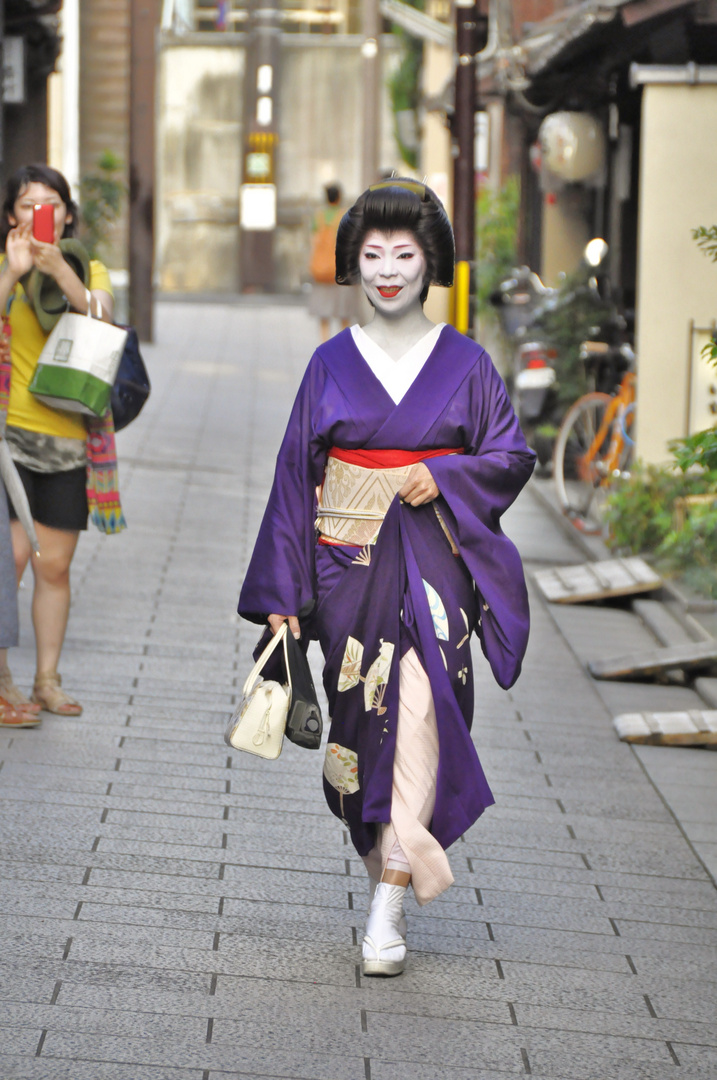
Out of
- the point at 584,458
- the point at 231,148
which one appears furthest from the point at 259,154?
the point at 584,458

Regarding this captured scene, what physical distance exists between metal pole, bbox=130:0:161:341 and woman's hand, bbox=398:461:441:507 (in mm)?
16664

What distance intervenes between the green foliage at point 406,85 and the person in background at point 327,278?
12.1 m

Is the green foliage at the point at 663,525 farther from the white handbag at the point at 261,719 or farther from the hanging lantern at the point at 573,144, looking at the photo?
the white handbag at the point at 261,719

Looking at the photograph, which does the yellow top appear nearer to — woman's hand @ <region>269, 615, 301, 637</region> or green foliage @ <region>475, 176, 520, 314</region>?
woman's hand @ <region>269, 615, 301, 637</region>

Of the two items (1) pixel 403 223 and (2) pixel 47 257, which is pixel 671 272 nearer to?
(2) pixel 47 257

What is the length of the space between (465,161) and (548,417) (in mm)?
2352

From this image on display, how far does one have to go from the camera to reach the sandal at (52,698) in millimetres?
5836

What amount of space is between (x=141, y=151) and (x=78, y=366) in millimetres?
15810

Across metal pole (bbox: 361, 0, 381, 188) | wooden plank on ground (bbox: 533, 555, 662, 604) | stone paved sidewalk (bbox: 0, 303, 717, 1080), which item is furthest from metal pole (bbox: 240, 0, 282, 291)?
stone paved sidewalk (bbox: 0, 303, 717, 1080)

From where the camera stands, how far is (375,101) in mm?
26188

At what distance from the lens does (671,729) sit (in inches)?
243

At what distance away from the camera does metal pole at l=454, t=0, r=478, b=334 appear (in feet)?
37.1

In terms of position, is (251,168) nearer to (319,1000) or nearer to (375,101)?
(375,101)

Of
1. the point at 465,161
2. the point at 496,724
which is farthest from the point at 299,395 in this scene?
the point at 465,161
